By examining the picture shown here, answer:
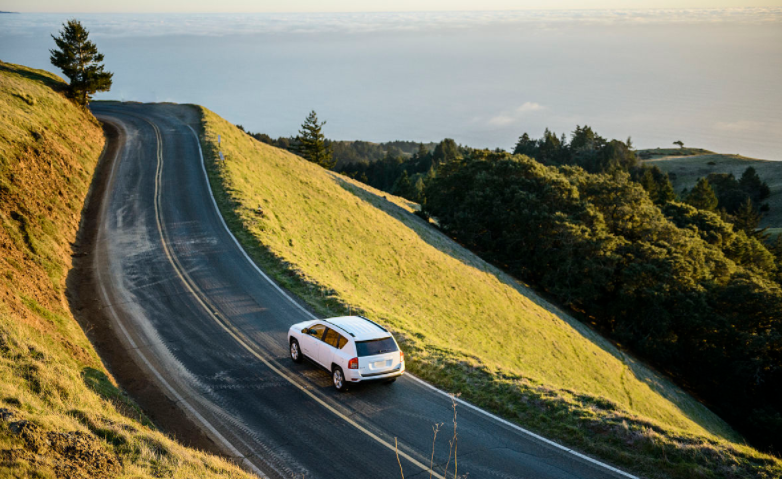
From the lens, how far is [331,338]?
44.4 ft

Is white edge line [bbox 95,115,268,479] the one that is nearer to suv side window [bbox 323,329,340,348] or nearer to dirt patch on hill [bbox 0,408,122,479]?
dirt patch on hill [bbox 0,408,122,479]

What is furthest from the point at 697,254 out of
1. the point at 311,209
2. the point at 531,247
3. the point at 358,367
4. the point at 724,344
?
the point at 358,367

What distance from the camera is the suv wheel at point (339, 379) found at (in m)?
12.9

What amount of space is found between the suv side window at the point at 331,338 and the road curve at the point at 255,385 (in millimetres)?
1269

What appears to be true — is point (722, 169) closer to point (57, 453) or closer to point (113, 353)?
point (113, 353)

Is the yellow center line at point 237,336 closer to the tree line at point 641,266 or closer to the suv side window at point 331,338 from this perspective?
the suv side window at point 331,338

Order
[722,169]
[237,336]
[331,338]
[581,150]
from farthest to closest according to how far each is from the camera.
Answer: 1. [581,150]
2. [722,169]
3. [237,336]
4. [331,338]

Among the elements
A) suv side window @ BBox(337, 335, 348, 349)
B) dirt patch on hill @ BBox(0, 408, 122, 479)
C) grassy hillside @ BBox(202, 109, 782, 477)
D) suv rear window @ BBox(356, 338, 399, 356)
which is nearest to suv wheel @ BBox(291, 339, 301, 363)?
suv side window @ BBox(337, 335, 348, 349)

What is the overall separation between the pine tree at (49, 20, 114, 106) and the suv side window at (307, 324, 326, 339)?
133 ft

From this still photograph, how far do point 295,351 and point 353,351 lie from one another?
117 inches

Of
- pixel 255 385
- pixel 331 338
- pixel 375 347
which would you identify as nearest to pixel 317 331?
pixel 331 338

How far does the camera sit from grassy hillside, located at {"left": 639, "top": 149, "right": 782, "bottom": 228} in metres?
93.9

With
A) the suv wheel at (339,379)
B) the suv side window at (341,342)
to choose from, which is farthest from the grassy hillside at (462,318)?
the suv side window at (341,342)

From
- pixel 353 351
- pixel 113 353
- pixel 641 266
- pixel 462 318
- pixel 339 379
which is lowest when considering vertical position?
pixel 462 318
